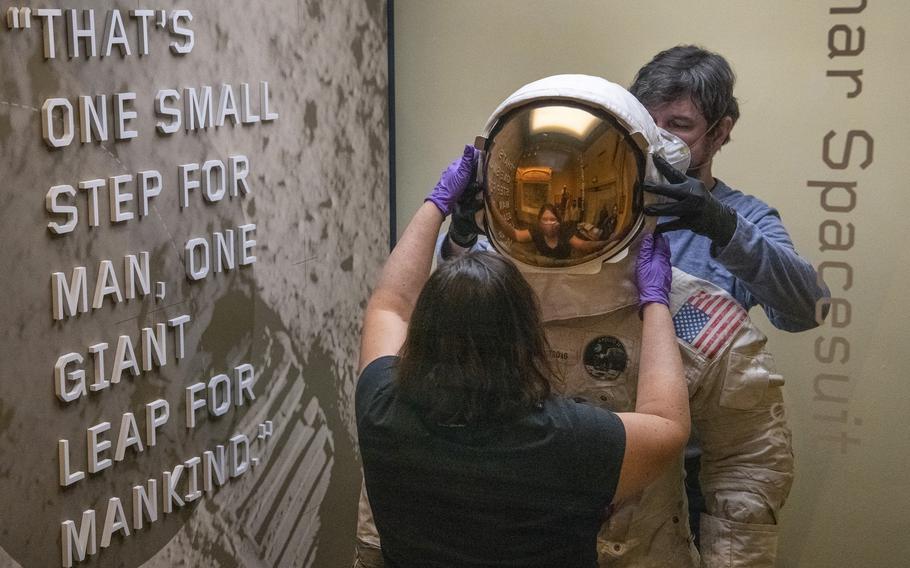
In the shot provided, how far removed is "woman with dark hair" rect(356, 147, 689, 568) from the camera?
1.30 metres

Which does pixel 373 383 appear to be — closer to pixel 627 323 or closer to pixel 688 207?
pixel 627 323

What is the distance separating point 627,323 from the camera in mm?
1482

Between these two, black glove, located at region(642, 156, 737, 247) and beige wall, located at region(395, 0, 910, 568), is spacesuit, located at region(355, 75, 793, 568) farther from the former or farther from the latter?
beige wall, located at region(395, 0, 910, 568)

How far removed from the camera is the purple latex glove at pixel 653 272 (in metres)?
1.44

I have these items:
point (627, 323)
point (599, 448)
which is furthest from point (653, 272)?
point (599, 448)

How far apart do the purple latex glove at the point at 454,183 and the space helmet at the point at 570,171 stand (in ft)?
0.30

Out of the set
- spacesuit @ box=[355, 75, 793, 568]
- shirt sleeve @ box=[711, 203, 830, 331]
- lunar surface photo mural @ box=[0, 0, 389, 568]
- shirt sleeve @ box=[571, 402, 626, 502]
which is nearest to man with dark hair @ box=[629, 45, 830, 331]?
shirt sleeve @ box=[711, 203, 830, 331]

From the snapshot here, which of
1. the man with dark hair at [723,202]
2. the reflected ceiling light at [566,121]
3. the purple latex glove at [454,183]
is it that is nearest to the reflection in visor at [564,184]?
the reflected ceiling light at [566,121]

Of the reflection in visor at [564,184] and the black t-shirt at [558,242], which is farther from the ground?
the reflection in visor at [564,184]

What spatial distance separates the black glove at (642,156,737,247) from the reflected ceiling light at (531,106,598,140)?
13 cm

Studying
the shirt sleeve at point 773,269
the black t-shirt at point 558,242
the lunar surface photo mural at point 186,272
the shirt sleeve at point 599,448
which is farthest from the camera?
the lunar surface photo mural at point 186,272

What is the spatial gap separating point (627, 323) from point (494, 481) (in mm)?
333

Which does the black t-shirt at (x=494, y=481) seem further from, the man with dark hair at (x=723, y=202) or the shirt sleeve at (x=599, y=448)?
the man with dark hair at (x=723, y=202)

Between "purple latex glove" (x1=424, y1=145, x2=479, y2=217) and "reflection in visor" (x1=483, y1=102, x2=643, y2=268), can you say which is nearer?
"reflection in visor" (x1=483, y1=102, x2=643, y2=268)
